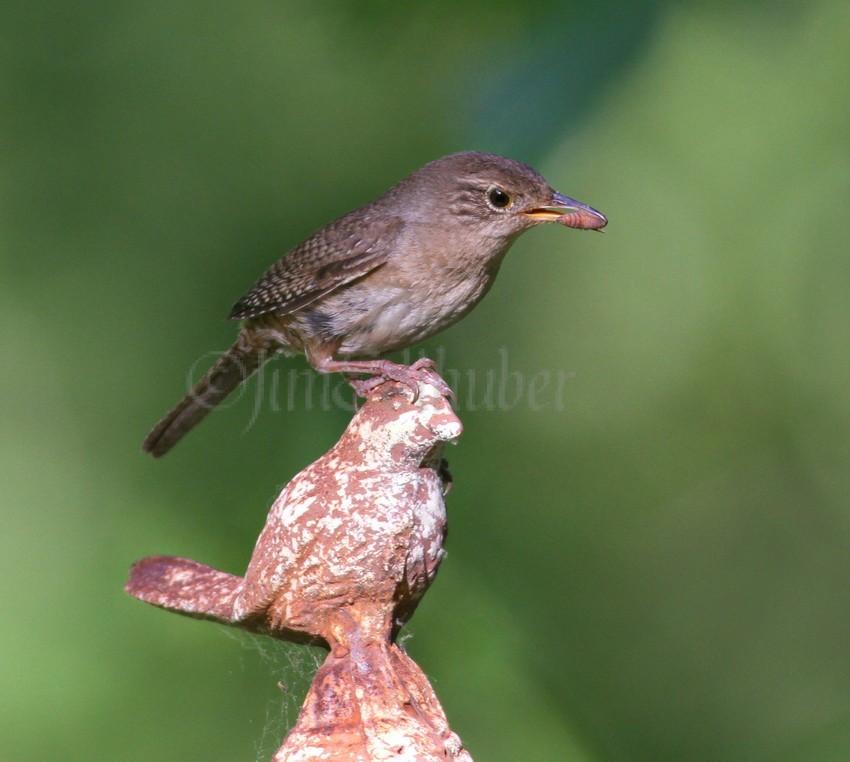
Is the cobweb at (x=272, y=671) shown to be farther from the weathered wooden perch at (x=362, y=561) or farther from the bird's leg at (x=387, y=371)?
the weathered wooden perch at (x=362, y=561)

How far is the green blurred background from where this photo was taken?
344 cm

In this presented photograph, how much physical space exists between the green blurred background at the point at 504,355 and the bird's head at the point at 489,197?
1.79ft

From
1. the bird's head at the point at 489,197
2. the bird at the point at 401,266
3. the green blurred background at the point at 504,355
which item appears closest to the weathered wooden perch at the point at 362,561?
the bird at the point at 401,266

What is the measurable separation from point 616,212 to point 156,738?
2352mm

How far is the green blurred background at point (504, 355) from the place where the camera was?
344cm

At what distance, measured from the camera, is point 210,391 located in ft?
11.7

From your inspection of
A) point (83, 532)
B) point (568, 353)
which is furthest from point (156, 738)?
point (568, 353)

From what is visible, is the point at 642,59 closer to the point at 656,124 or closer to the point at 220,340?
the point at 656,124

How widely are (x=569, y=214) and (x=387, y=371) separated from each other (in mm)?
751

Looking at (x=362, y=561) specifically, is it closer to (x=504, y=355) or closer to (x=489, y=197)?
(x=489, y=197)

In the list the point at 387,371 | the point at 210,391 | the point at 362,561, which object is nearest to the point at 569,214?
the point at 387,371

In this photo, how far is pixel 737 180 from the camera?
3695mm

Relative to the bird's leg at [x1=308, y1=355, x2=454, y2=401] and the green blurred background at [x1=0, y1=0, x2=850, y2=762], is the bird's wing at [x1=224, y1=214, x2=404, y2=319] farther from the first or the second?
the green blurred background at [x1=0, y1=0, x2=850, y2=762]

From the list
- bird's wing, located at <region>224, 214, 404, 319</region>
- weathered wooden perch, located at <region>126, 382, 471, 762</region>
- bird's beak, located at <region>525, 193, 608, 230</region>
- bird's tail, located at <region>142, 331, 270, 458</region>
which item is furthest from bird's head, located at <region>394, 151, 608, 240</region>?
weathered wooden perch, located at <region>126, 382, 471, 762</region>
